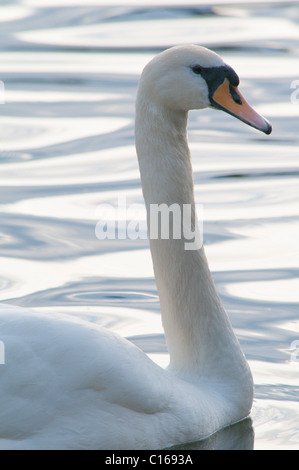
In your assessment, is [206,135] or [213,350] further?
[206,135]

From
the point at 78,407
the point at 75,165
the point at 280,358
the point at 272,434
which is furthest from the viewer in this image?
the point at 75,165

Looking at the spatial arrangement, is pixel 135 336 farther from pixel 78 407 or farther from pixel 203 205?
pixel 203 205

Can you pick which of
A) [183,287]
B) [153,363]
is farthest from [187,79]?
[153,363]

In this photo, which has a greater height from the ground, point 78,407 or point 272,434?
point 78,407

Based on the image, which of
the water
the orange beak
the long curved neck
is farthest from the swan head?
the water

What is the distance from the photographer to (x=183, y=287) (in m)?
5.58

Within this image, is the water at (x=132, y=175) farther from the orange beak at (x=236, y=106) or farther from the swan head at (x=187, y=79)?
the swan head at (x=187, y=79)

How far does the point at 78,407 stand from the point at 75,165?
5.07 metres

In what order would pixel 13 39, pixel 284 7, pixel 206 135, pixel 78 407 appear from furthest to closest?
pixel 284 7 < pixel 13 39 < pixel 206 135 < pixel 78 407

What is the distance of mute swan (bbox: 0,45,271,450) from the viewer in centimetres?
478

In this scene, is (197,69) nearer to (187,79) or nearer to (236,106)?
(187,79)

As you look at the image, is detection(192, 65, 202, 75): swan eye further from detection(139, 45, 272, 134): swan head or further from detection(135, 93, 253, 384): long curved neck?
detection(135, 93, 253, 384): long curved neck

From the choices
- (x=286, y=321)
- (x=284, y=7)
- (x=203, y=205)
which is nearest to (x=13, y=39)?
(x=284, y=7)

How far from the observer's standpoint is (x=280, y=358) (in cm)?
609
